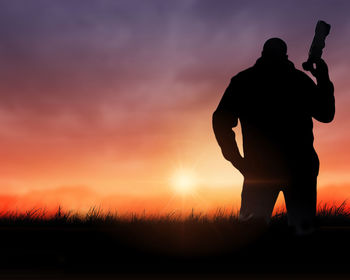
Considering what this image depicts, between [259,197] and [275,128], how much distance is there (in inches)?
24.0

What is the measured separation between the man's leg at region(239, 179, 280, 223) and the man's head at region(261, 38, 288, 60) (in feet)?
3.70

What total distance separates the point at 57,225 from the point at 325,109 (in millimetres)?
2712

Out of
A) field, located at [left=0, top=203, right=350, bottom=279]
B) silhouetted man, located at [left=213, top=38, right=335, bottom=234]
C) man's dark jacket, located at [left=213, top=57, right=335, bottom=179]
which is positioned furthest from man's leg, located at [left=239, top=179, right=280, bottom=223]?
field, located at [left=0, top=203, right=350, bottom=279]

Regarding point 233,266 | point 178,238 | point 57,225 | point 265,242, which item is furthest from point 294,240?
point 57,225

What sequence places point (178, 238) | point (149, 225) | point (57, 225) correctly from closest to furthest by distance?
point (178, 238) → point (149, 225) → point (57, 225)

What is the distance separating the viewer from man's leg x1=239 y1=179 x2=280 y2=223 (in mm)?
4469

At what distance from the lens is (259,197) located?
4.48 meters

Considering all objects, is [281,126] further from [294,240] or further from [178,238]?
[178,238]

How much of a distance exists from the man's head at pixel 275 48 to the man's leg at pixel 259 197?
1.13 meters

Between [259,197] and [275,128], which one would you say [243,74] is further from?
[259,197]

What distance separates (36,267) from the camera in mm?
3604

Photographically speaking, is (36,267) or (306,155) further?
(306,155)

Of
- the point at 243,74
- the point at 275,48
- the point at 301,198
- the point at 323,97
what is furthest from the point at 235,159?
the point at 275,48

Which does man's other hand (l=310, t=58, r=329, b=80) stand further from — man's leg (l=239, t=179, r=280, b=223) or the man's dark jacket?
man's leg (l=239, t=179, r=280, b=223)
